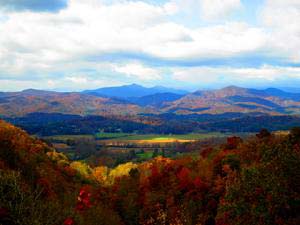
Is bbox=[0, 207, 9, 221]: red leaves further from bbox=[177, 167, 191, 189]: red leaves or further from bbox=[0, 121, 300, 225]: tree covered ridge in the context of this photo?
bbox=[177, 167, 191, 189]: red leaves

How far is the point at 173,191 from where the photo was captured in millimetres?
63031

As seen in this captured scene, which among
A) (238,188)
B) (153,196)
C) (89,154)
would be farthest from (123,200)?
(89,154)

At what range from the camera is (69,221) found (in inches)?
1084

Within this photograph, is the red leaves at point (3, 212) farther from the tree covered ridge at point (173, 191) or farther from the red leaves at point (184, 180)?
the red leaves at point (184, 180)

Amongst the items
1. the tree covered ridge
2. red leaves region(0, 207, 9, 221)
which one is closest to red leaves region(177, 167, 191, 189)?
the tree covered ridge

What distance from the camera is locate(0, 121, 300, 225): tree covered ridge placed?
90.2 feet

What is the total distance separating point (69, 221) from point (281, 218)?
1599 cm

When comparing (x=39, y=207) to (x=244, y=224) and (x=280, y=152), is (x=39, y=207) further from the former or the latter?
(x=280, y=152)

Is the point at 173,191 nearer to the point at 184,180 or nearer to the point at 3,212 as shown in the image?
the point at 184,180

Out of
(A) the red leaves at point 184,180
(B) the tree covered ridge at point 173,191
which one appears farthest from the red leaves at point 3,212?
(A) the red leaves at point 184,180

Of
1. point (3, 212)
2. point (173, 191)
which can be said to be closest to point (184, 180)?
point (173, 191)

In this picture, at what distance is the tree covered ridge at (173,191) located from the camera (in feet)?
90.2

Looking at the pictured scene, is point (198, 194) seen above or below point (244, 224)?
below

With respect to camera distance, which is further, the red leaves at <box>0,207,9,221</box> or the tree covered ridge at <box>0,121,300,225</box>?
the tree covered ridge at <box>0,121,300,225</box>
